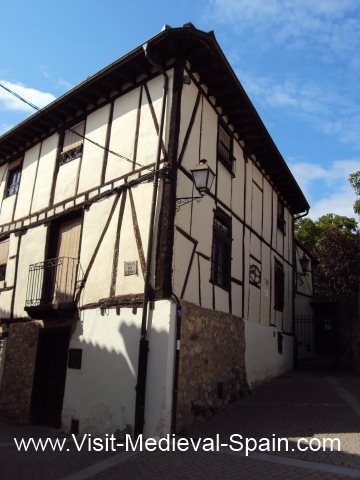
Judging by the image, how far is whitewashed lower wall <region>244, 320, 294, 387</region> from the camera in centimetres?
952

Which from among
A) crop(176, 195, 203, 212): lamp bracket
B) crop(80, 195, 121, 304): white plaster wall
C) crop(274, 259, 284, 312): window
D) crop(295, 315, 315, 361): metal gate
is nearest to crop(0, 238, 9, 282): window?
crop(80, 195, 121, 304): white plaster wall

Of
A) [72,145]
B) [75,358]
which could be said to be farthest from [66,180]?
[75,358]

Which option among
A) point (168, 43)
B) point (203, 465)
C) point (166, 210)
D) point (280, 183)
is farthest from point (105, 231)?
point (280, 183)

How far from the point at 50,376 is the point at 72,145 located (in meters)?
5.03

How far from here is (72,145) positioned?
380 inches

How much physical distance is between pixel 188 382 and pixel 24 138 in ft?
25.3

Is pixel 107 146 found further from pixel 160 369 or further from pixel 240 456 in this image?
pixel 240 456

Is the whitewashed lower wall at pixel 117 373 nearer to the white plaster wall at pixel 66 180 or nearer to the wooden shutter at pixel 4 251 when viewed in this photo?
the white plaster wall at pixel 66 180

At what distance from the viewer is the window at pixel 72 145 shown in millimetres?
9445

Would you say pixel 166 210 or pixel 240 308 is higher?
pixel 166 210

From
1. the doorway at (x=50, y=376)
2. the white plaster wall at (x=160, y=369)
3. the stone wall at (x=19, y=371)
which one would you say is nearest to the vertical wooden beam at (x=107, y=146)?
the doorway at (x=50, y=376)

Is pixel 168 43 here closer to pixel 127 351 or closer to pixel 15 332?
pixel 127 351

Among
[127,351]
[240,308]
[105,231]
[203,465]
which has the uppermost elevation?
[105,231]

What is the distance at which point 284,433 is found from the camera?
20.5 ft
